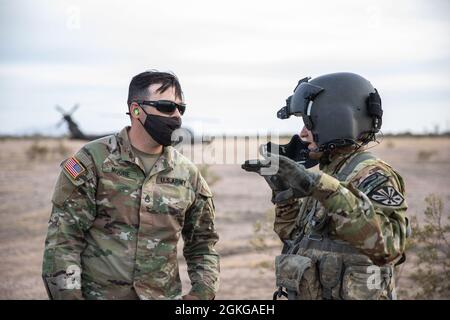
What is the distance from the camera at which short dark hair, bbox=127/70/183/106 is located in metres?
4.35

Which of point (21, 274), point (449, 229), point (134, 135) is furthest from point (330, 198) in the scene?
point (21, 274)

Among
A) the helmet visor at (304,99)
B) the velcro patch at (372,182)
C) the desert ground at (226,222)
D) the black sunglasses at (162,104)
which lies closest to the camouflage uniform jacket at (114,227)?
the black sunglasses at (162,104)

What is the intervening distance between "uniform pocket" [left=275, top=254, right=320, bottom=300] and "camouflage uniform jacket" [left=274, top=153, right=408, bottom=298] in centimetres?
7

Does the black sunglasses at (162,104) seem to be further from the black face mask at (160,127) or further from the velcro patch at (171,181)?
the velcro patch at (171,181)

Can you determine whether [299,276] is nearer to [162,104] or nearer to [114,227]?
[114,227]

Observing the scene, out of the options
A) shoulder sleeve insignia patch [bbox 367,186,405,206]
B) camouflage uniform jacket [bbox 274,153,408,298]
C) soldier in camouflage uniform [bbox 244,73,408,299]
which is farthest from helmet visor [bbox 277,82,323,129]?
shoulder sleeve insignia patch [bbox 367,186,405,206]

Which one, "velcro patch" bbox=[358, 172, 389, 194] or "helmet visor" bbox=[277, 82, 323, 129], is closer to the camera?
"velcro patch" bbox=[358, 172, 389, 194]

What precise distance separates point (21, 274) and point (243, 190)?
479 inches

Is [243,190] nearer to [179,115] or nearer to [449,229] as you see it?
[449,229]

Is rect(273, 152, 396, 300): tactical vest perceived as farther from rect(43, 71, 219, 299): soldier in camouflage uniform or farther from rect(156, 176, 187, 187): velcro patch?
rect(156, 176, 187, 187): velcro patch

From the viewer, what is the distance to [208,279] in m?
4.41

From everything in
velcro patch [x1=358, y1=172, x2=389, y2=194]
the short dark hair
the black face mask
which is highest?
the short dark hair

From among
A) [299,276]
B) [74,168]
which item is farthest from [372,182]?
[74,168]

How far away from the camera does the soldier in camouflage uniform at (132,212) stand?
402 cm
